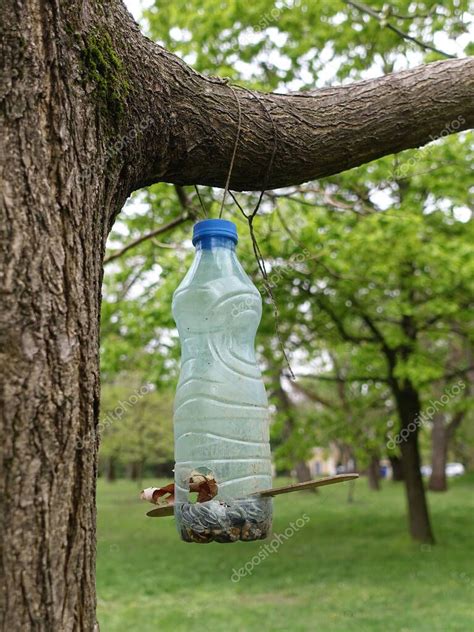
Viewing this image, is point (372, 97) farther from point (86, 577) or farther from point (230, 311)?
point (86, 577)

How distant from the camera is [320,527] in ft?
55.9

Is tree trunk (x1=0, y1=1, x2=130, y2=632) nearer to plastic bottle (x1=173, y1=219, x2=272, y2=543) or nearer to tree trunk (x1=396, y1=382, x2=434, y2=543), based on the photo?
plastic bottle (x1=173, y1=219, x2=272, y2=543)

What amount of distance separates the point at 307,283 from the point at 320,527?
7974 millimetres

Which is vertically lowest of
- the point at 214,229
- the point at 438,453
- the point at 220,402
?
the point at 220,402

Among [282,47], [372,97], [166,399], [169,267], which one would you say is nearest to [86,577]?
[372,97]

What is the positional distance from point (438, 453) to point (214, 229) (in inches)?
988

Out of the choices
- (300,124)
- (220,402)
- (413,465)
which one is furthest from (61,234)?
(413,465)

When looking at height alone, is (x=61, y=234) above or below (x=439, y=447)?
below

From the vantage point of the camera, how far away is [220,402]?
76.2 inches

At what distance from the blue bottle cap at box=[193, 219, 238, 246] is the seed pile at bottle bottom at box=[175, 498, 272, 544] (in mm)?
A: 730

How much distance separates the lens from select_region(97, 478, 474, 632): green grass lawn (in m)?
8.34
